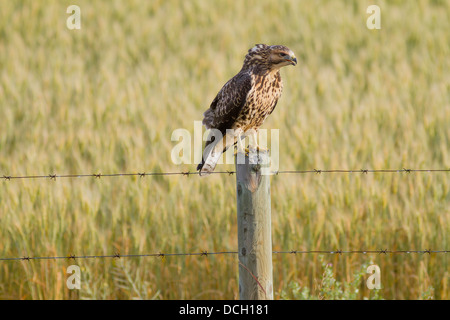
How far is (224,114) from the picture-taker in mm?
4535

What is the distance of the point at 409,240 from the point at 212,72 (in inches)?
171

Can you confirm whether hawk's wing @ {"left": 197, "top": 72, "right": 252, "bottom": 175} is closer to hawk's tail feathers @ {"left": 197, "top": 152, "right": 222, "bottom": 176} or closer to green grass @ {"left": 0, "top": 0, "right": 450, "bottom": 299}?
hawk's tail feathers @ {"left": 197, "top": 152, "right": 222, "bottom": 176}

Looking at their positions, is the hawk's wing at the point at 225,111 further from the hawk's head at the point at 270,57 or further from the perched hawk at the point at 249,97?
the hawk's head at the point at 270,57

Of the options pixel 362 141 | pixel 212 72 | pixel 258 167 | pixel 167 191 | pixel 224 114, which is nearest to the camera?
pixel 258 167

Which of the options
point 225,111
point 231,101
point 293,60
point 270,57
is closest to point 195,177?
point 225,111

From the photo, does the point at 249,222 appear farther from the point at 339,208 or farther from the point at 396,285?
the point at 396,285

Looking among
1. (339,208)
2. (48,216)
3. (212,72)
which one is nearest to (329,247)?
(339,208)

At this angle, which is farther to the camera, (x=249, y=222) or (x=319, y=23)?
(x=319, y=23)

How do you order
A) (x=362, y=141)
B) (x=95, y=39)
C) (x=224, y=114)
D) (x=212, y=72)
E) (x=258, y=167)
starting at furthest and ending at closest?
(x=95, y=39) < (x=212, y=72) < (x=362, y=141) < (x=224, y=114) < (x=258, y=167)

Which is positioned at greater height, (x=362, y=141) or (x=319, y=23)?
(x=319, y=23)

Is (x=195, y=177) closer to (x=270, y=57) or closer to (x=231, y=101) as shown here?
(x=231, y=101)

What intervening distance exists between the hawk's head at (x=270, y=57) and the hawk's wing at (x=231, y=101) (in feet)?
0.40

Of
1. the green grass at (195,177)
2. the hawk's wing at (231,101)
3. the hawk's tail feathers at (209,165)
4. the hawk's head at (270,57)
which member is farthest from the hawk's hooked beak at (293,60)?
the green grass at (195,177)

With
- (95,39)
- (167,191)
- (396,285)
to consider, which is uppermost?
(95,39)
